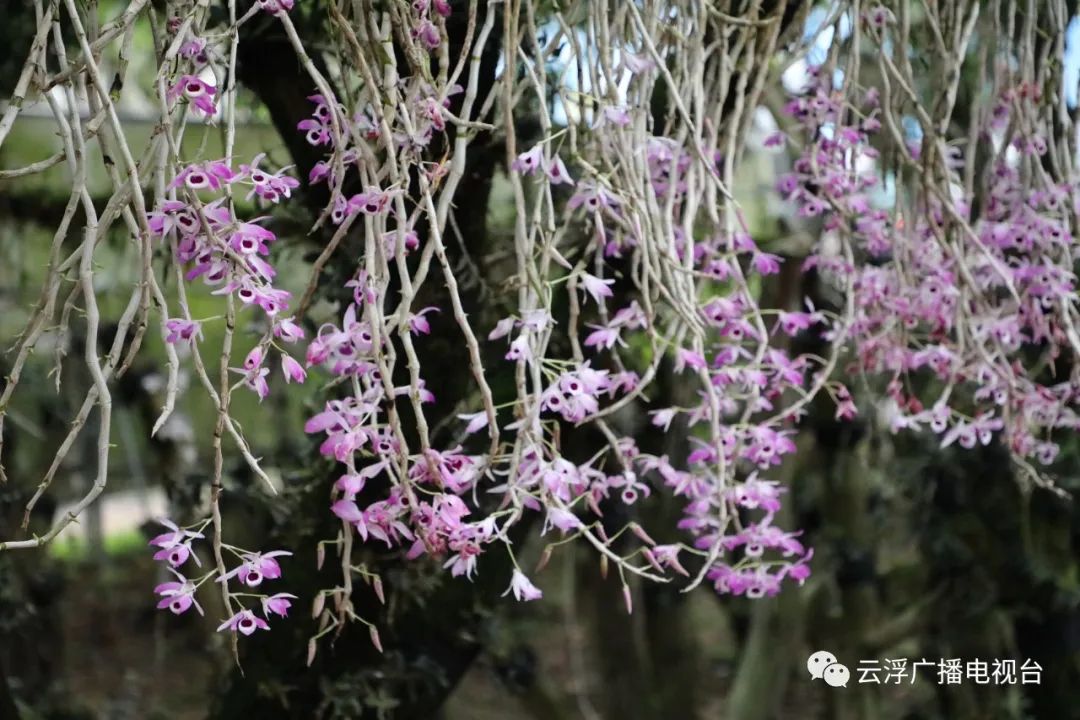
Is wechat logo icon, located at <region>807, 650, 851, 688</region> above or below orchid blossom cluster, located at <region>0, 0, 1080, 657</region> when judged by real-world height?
below

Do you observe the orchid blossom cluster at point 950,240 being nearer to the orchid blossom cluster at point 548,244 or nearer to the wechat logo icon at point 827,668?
the orchid blossom cluster at point 548,244

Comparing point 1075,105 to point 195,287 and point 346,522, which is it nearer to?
point 346,522

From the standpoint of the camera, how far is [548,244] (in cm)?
98

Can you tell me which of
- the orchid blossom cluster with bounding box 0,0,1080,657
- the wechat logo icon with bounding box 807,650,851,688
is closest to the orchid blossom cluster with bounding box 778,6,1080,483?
the orchid blossom cluster with bounding box 0,0,1080,657

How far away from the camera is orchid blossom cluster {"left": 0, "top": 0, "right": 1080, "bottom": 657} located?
0.85 m

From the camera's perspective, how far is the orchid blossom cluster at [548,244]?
0.85 m

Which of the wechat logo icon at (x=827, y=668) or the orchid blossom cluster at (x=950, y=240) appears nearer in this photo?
the orchid blossom cluster at (x=950, y=240)

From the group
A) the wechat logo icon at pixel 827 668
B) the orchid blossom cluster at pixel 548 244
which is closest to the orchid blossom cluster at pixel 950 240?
the orchid blossom cluster at pixel 548 244

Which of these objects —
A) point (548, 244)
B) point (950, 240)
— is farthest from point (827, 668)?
point (548, 244)

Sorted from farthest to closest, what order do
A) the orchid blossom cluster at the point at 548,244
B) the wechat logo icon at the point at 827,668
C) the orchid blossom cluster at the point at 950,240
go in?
the wechat logo icon at the point at 827,668 → the orchid blossom cluster at the point at 950,240 → the orchid blossom cluster at the point at 548,244

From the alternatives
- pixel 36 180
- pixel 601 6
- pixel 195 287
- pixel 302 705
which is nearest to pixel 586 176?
pixel 601 6

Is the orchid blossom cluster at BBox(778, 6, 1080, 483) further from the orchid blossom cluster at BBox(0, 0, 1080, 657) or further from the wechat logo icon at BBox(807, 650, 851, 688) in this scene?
the wechat logo icon at BBox(807, 650, 851, 688)

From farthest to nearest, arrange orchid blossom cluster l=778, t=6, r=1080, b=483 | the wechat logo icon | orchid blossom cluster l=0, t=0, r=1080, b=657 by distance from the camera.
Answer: the wechat logo icon < orchid blossom cluster l=778, t=6, r=1080, b=483 < orchid blossom cluster l=0, t=0, r=1080, b=657

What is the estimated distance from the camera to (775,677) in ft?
9.39
